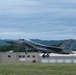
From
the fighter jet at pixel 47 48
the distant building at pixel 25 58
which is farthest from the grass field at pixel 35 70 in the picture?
the fighter jet at pixel 47 48

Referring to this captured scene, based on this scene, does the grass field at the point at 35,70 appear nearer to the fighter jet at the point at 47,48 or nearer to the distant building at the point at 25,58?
the distant building at the point at 25,58

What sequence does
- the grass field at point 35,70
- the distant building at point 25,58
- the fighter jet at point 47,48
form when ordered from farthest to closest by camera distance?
the fighter jet at point 47,48 → the distant building at point 25,58 → the grass field at point 35,70

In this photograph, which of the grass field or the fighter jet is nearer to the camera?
the grass field

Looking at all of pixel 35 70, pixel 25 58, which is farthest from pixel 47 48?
pixel 35 70

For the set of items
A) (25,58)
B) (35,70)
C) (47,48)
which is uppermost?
(47,48)

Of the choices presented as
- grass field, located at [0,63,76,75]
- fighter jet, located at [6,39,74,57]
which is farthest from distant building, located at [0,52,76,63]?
grass field, located at [0,63,76,75]

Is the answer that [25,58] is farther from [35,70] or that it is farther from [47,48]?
[35,70]

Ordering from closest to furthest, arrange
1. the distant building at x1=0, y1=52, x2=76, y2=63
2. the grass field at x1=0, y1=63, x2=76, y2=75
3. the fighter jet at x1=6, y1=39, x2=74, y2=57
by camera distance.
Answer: the grass field at x1=0, y1=63, x2=76, y2=75, the distant building at x1=0, y1=52, x2=76, y2=63, the fighter jet at x1=6, y1=39, x2=74, y2=57

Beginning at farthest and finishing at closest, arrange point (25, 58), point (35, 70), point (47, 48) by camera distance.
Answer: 1. point (25, 58)
2. point (47, 48)
3. point (35, 70)

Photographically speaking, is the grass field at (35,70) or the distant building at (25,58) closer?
the grass field at (35,70)

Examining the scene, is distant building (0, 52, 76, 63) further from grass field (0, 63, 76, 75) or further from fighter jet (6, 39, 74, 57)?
grass field (0, 63, 76, 75)

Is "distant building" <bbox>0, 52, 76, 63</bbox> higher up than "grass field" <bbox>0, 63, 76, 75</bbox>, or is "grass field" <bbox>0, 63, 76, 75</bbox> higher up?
"grass field" <bbox>0, 63, 76, 75</bbox>

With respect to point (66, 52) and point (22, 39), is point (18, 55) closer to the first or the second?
point (22, 39)

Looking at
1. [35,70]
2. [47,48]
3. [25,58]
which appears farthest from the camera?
[25,58]
